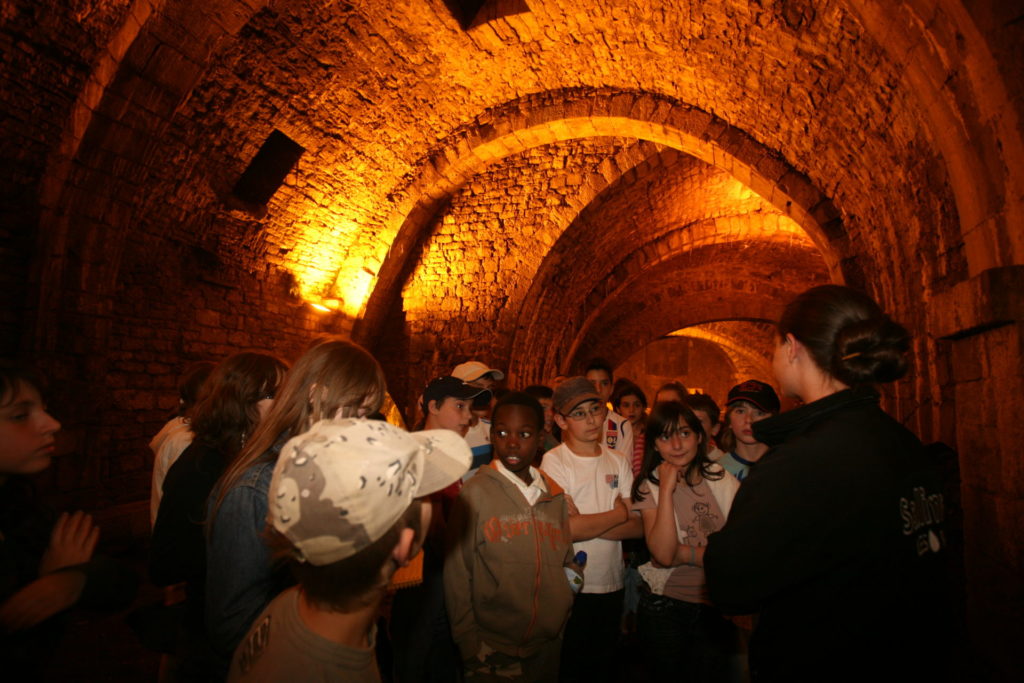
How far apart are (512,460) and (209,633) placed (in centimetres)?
138

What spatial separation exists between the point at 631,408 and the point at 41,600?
4.27 m

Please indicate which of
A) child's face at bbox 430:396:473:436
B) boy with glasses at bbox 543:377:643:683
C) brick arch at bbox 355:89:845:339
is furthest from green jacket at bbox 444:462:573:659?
brick arch at bbox 355:89:845:339

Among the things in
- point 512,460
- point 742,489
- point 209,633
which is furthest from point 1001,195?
point 209,633

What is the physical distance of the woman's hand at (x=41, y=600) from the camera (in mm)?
1441

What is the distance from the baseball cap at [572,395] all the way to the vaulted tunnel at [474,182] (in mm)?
2046

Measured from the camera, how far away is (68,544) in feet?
5.33

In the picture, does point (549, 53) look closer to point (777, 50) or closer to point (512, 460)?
point (777, 50)

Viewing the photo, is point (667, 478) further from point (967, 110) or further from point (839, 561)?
point (967, 110)

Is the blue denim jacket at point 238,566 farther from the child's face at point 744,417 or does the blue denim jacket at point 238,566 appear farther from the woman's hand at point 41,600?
the child's face at point 744,417

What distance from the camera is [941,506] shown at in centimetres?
148

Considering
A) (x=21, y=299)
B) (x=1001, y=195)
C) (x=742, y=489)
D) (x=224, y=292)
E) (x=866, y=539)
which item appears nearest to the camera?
(x=866, y=539)

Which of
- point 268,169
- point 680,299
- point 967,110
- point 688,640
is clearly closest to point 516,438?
point 688,640

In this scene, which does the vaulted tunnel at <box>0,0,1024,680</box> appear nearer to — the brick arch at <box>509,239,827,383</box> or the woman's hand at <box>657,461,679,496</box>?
the brick arch at <box>509,239,827,383</box>

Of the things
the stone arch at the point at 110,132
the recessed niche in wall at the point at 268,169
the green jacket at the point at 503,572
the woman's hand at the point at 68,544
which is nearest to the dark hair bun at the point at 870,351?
the green jacket at the point at 503,572
